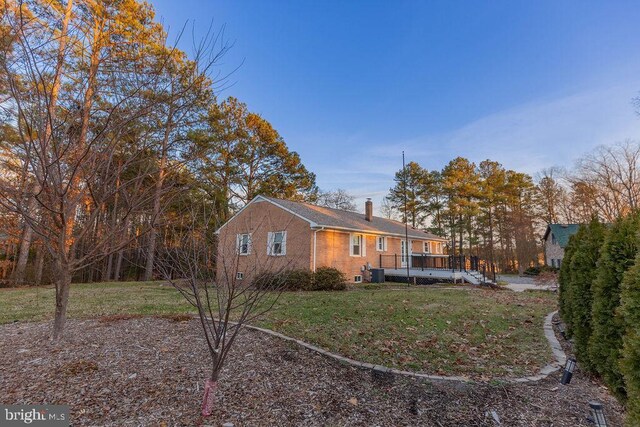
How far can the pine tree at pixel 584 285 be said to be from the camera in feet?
13.9

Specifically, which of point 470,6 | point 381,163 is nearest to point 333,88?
point 470,6

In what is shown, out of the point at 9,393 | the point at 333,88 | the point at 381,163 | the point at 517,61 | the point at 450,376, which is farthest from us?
the point at 381,163

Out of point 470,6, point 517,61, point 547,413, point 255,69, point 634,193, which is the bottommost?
point 547,413

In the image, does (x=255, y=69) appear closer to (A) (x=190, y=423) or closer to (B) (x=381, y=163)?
(A) (x=190, y=423)

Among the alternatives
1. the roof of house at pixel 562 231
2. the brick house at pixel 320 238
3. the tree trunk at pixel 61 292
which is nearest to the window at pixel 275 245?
the brick house at pixel 320 238

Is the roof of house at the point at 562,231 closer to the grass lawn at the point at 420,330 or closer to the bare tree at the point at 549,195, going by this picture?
the bare tree at the point at 549,195

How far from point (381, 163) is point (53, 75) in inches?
731

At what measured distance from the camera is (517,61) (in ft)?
35.7

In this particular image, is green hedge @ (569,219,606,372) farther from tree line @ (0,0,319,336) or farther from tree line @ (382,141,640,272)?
tree line @ (382,141,640,272)

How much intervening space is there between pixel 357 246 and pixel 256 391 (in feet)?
49.2

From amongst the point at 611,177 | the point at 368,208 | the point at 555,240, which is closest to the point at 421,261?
the point at 368,208

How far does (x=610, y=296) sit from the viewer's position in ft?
11.6

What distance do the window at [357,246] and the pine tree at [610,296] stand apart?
1374 cm

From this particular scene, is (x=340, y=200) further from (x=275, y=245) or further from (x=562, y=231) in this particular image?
(x=275, y=245)
